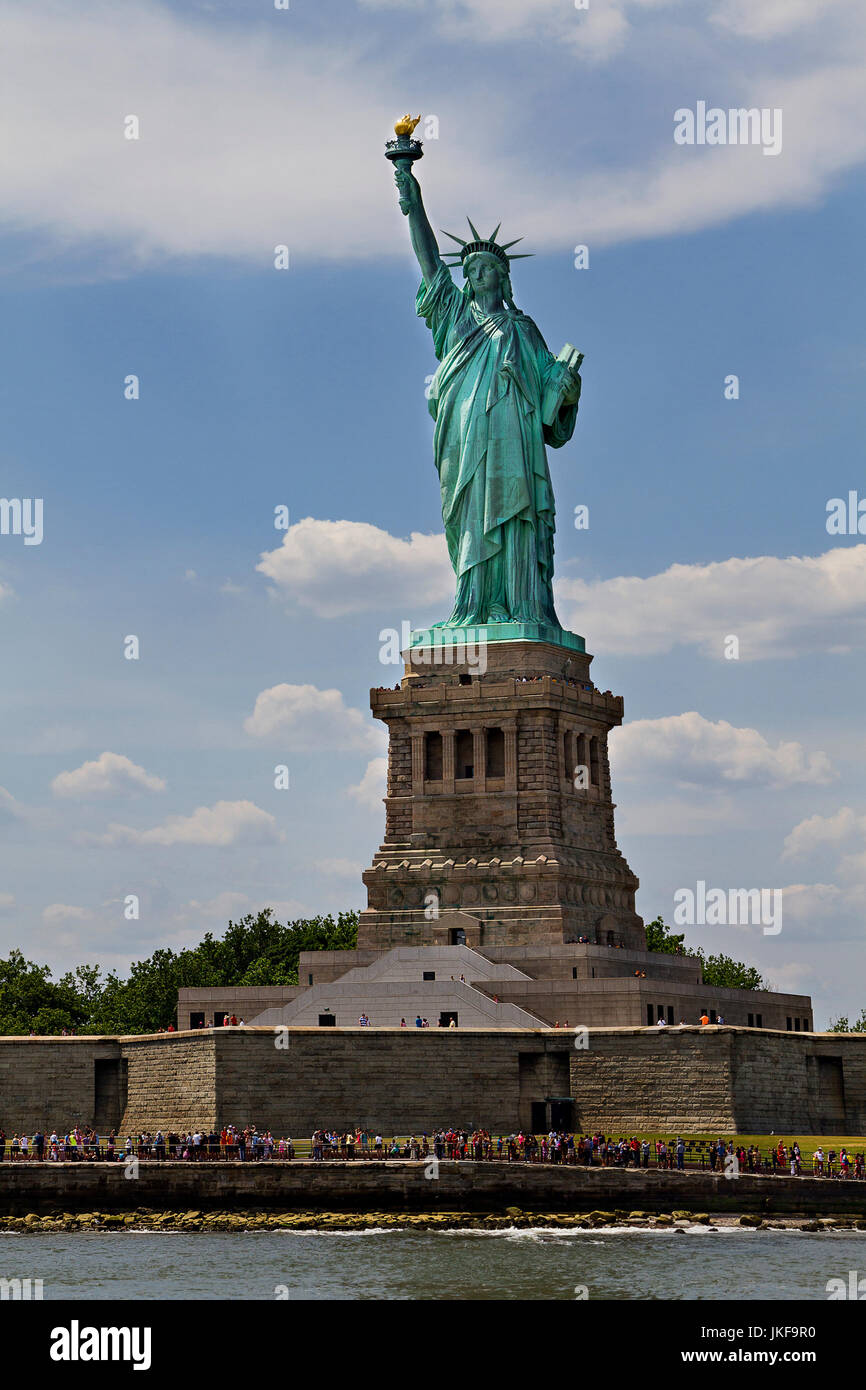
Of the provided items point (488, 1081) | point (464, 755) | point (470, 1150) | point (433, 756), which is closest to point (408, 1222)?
point (470, 1150)

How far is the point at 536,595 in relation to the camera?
71.9m

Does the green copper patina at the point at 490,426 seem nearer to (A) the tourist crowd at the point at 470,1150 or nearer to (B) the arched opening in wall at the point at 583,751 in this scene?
(B) the arched opening in wall at the point at 583,751

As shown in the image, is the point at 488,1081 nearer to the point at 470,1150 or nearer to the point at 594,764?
the point at 470,1150

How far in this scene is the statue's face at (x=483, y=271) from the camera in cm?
7288

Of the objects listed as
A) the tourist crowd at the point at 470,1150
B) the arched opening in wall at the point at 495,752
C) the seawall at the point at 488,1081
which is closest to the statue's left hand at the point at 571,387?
the arched opening in wall at the point at 495,752

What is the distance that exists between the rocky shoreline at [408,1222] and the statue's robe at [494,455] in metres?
25.3

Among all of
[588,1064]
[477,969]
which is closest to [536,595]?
[477,969]

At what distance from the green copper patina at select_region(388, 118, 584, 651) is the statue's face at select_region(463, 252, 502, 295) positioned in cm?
3

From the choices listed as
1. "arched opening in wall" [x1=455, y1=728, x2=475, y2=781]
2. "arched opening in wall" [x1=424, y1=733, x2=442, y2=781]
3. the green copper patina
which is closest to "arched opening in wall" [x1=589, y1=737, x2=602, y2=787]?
the green copper patina

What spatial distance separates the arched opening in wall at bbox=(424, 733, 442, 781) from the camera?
70000 mm

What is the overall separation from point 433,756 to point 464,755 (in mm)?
1055
